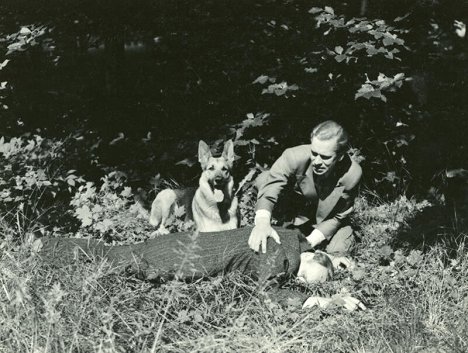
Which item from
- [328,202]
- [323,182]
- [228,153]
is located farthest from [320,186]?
[228,153]

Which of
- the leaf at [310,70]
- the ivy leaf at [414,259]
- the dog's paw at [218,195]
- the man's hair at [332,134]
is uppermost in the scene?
the man's hair at [332,134]

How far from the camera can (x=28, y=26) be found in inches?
218

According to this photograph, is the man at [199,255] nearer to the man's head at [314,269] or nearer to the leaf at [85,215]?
the man's head at [314,269]

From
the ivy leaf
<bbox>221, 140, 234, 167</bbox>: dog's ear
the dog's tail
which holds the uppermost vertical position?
<bbox>221, 140, 234, 167</bbox>: dog's ear

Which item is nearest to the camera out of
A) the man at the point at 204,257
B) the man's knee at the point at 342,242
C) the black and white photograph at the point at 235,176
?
the black and white photograph at the point at 235,176

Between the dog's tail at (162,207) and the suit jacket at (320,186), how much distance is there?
123 centimetres

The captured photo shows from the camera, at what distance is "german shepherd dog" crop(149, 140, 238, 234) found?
16.4ft

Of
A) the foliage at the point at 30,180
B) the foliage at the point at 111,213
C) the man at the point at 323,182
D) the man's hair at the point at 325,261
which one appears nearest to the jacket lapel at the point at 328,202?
the man at the point at 323,182

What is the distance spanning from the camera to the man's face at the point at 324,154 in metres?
3.96

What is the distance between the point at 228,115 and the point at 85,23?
1969 millimetres

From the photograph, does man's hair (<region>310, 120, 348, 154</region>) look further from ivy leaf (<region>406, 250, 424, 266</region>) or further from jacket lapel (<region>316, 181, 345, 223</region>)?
ivy leaf (<region>406, 250, 424, 266</region>)

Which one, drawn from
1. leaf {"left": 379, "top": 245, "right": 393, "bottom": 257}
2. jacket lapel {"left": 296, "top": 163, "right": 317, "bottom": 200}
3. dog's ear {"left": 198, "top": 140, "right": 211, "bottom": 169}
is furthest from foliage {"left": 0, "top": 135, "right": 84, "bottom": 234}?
leaf {"left": 379, "top": 245, "right": 393, "bottom": 257}

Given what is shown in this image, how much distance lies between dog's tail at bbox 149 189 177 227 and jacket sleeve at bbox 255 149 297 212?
1268 mm

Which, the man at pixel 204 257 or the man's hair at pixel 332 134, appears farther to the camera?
the man's hair at pixel 332 134
